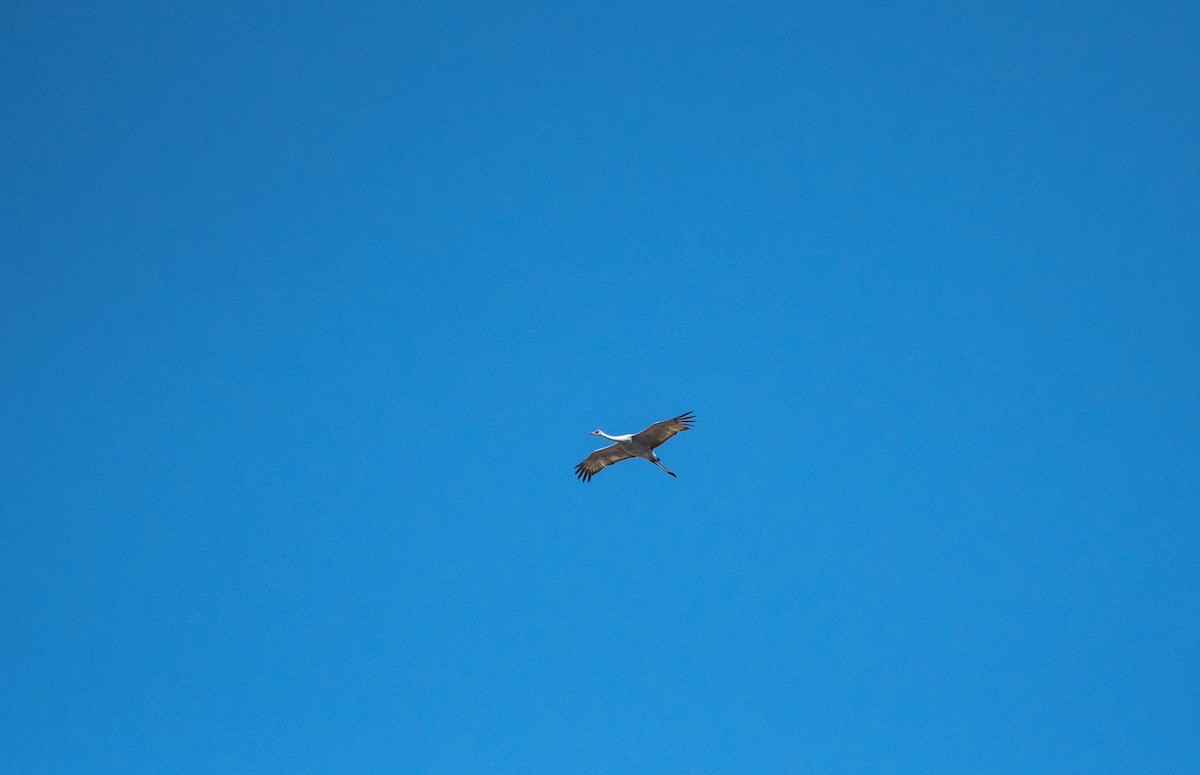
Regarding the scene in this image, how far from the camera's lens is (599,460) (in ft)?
146

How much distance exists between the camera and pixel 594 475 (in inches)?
1779

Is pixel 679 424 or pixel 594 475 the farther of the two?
pixel 594 475

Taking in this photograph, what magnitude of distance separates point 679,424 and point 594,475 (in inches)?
238

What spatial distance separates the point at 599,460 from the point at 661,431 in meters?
4.22

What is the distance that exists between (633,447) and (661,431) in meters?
2.00

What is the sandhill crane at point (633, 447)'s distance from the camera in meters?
40.6

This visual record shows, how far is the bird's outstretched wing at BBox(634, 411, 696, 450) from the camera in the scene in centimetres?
4012

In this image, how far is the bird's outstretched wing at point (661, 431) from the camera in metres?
40.1

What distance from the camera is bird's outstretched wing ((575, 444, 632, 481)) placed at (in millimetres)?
43500

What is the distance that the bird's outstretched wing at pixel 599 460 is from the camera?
43500mm

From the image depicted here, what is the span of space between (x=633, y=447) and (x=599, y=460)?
7.29ft

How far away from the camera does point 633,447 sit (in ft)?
140

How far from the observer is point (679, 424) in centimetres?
4044
